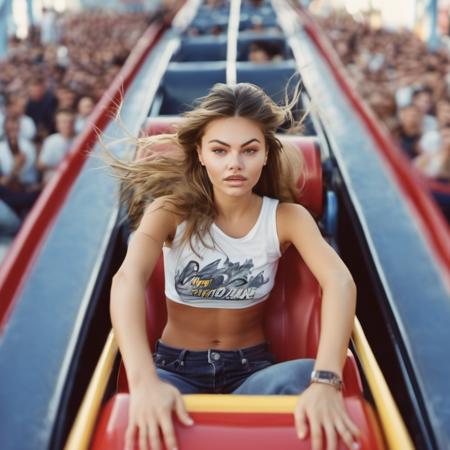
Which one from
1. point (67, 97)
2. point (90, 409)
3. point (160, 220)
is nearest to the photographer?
point (90, 409)

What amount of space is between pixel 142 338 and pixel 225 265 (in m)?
0.27

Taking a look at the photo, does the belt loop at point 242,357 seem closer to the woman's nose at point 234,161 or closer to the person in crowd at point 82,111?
the woman's nose at point 234,161

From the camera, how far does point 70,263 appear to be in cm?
176

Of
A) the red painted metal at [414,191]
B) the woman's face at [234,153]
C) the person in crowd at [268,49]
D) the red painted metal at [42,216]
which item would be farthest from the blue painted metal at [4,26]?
the woman's face at [234,153]

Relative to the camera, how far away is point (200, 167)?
138 centimetres

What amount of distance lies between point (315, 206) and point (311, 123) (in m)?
0.89

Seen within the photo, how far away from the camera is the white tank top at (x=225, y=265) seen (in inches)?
52.4

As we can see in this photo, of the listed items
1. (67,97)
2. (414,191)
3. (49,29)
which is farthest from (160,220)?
(49,29)

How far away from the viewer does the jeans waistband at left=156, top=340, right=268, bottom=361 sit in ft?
4.33

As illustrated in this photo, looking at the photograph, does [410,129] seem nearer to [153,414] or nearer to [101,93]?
[101,93]

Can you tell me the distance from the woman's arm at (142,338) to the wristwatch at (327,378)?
0.23 metres

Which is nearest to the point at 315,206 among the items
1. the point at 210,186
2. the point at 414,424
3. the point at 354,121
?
the point at 210,186

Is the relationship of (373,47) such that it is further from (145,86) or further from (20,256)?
(20,256)

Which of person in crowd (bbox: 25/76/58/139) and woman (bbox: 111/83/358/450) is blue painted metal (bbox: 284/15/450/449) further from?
person in crowd (bbox: 25/76/58/139)
